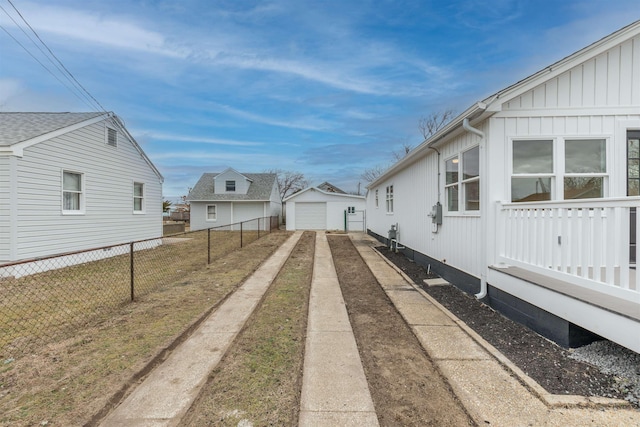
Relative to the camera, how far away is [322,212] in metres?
22.2

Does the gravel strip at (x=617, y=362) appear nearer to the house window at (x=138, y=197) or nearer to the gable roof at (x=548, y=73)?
the gable roof at (x=548, y=73)

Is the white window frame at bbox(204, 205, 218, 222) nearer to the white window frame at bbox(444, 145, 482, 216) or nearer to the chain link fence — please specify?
the chain link fence

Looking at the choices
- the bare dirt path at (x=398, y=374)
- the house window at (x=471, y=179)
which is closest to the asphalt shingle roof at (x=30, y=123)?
the bare dirt path at (x=398, y=374)

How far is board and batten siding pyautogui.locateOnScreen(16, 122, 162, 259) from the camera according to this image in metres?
7.45

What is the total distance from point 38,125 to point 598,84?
13.2m

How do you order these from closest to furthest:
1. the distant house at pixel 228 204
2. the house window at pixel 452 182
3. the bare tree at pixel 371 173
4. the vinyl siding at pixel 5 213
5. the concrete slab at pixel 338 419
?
the concrete slab at pixel 338 419 → the house window at pixel 452 182 → the vinyl siding at pixel 5 213 → the distant house at pixel 228 204 → the bare tree at pixel 371 173

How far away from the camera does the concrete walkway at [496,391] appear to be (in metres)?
2.05

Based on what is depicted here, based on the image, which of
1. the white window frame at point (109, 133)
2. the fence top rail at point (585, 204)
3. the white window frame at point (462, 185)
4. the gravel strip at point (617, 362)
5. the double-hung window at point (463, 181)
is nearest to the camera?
the gravel strip at point (617, 362)

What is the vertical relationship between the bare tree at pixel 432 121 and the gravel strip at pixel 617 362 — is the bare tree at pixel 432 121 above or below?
above

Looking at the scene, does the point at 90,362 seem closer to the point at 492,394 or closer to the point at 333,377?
the point at 333,377

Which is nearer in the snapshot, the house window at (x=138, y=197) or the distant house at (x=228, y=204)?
the house window at (x=138, y=197)

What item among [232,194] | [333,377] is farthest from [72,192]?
[232,194]

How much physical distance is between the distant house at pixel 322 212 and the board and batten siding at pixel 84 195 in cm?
1060

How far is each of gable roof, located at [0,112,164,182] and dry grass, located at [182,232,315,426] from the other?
7.69 meters
